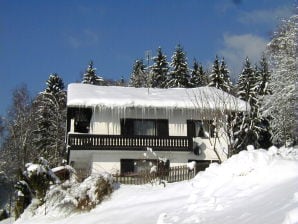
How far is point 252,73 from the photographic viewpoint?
5478 centimetres

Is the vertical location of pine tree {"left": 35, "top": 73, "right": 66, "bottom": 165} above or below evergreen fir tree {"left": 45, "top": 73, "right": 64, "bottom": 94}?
below

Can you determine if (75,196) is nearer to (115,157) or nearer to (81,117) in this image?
(115,157)

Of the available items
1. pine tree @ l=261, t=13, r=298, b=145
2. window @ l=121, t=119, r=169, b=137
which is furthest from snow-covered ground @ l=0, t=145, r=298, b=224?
pine tree @ l=261, t=13, r=298, b=145

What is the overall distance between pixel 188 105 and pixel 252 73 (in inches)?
893

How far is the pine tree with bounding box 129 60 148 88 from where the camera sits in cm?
6116

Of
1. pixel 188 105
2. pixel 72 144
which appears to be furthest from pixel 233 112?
pixel 72 144

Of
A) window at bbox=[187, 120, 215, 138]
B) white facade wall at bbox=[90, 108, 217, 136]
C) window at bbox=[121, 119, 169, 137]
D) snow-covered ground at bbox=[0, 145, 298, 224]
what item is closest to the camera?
snow-covered ground at bbox=[0, 145, 298, 224]

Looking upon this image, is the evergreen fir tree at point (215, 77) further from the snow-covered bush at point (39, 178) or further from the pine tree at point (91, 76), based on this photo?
the snow-covered bush at point (39, 178)

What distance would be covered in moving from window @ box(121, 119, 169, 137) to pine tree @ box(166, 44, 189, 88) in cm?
2299

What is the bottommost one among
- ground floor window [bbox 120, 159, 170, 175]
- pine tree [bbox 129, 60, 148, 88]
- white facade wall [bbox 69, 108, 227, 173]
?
ground floor window [bbox 120, 159, 170, 175]

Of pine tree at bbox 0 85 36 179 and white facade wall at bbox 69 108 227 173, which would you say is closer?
white facade wall at bbox 69 108 227 173

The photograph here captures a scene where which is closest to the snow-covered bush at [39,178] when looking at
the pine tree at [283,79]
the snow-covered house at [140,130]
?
the snow-covered house at [140,130]

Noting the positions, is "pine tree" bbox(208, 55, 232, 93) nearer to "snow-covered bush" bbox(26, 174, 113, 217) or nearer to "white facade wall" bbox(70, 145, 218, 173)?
"white facade wall" bbox(70, 145, 218, 173)

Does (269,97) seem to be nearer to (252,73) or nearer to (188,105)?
(188,105)
